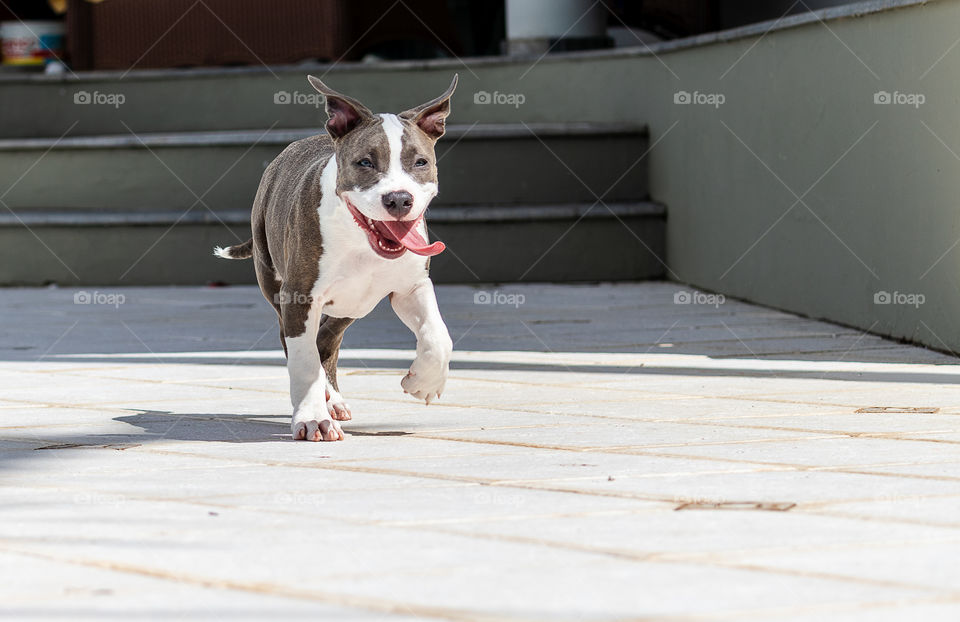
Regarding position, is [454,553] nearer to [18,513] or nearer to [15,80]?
[18,513]

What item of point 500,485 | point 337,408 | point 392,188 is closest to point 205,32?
point 337,408

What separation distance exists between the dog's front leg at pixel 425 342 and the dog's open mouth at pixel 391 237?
0.79 feet

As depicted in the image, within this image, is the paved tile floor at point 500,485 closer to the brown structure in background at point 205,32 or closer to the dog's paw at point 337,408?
the dog's paw at point 337,408

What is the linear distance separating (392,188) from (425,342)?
1.95 feet

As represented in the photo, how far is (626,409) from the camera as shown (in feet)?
17.3

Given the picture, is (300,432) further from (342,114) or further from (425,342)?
(342,114)

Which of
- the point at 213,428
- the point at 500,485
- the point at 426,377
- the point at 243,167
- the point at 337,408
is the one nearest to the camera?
the point at 500,485

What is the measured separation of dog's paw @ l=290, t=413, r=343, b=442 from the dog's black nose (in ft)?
2.45

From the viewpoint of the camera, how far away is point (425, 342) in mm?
4707

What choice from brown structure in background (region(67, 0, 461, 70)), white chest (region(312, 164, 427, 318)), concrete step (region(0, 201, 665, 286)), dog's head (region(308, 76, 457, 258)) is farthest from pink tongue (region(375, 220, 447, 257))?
brown structure in background (region(67, 0, 461, 70))

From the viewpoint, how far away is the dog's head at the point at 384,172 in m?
4.36

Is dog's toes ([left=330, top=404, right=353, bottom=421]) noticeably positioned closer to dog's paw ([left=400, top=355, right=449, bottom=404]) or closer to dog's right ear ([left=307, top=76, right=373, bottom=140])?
dog's paw ([left=400, top=355, right=449, bottom=404])

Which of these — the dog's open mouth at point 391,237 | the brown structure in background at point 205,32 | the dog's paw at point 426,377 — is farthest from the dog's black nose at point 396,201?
the brown structure in background at point 205,32

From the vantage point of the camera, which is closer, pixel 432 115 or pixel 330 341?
pixel 432 115
